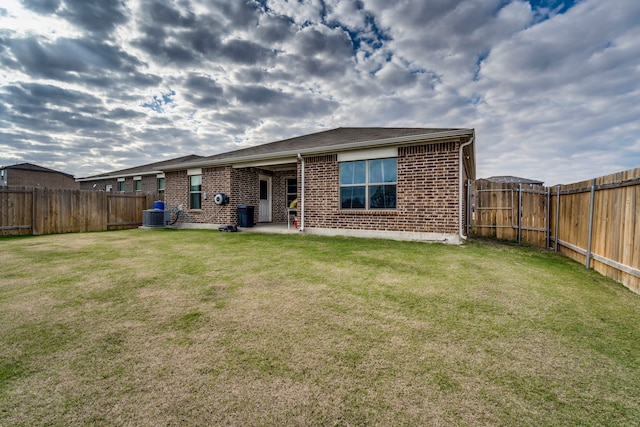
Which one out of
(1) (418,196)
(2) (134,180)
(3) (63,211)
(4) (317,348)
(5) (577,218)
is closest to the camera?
(4) (317,348)

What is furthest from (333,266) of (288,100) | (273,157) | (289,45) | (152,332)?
(288,100)

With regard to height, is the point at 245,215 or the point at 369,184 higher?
the point at 369,184

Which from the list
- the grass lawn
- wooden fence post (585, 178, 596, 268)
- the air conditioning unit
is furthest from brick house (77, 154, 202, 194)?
wooden fence post (585, 178, 596, 268)

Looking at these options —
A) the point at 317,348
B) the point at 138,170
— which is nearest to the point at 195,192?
the point at 138,170

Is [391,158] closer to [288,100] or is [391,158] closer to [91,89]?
[288,100]

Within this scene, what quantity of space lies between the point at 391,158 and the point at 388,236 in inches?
100

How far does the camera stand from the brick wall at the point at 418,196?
7.55 metres

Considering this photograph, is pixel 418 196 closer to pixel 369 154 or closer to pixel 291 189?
pixel 369 154

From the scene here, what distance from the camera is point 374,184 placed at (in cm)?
864

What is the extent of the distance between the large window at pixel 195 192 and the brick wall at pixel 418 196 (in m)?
7.25

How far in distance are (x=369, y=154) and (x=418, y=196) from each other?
2133mm

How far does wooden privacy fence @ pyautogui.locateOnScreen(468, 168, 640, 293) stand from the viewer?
4129 mm

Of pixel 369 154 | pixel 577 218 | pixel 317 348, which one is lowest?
pixel 317 348

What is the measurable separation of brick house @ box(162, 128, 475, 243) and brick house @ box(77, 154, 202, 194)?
7.38 m
